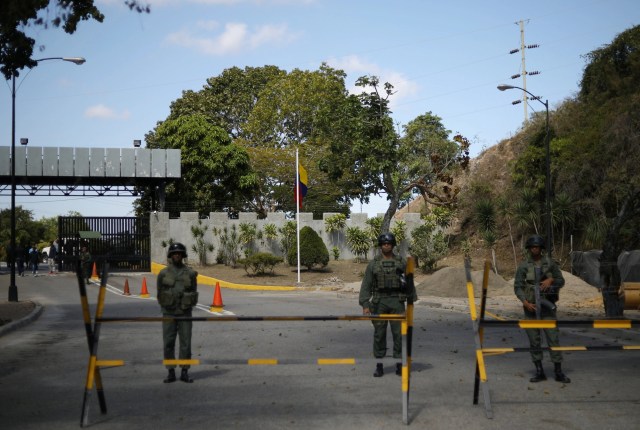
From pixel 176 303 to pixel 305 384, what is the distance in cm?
185

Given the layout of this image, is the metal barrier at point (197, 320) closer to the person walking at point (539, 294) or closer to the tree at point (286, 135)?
the person walking at point (539, 294)

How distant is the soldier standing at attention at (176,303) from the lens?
9.58 metres

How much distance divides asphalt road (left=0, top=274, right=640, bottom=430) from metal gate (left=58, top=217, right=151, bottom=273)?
26.7 meters

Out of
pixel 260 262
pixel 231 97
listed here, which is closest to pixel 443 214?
pixel 260 262

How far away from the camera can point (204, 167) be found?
53031mm

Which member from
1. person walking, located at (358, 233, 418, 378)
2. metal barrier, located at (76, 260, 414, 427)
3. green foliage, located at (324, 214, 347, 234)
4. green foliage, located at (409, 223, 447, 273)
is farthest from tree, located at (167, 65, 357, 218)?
metal barrier, located at (76, 260, 414, 427)

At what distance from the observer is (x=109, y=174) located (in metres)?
42.8

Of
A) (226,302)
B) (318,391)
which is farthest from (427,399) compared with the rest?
(226,302)

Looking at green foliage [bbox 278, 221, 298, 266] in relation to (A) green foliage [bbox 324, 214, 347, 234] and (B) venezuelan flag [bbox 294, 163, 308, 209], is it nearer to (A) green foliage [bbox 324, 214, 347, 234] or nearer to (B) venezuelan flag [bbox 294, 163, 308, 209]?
(A) green foliage [bbox 324, 214, 347, 234]

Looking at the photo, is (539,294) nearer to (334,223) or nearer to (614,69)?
(614,69)

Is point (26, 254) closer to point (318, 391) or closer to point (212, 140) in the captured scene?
point (212, 140)

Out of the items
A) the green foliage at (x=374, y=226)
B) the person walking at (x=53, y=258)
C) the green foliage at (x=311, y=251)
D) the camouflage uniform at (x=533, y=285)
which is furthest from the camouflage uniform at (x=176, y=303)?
the person walking at (x=53, y=258)

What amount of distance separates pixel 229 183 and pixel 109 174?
1257cm

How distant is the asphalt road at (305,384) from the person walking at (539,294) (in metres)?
0.29
